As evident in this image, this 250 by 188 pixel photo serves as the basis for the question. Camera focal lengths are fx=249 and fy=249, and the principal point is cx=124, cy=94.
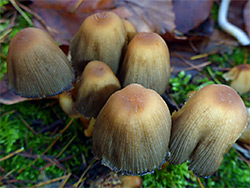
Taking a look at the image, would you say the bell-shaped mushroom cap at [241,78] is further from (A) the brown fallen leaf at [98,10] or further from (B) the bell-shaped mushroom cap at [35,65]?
(B) the bell-shaped mushroom cap at [35,65]

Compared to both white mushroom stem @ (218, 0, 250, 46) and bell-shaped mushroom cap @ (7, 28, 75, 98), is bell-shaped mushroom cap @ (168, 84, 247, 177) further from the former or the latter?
white mushroom stem @ (218, 0, 250, 46)

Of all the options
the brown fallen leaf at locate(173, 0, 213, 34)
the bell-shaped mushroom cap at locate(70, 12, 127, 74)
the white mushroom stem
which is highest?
the bell-shaped mushroom cap at locate(70, 12, 127, 74)

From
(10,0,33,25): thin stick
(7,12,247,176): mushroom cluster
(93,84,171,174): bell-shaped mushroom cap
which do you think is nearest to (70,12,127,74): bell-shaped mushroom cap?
(7,12,247,176): mushroom cluster

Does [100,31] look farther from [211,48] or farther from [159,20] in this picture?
[211,48]

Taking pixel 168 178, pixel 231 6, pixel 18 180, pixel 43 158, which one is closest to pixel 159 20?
pixel 231 6

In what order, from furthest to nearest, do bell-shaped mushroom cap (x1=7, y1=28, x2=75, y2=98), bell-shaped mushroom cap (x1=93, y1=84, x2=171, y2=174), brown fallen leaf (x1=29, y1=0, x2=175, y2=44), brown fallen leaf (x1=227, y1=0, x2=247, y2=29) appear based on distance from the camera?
1. brown fallen leaf (x1=227, y1=0, x2=247, y2=29)
2. brown fallen leaf (x1=29, y1=0, x2=175, y2=44)
3. bell-shaped mushroom cap (x1=7, y1=28, x2=75, y2=98)
4. bell-shaped mushroom cap (x1=93, y1=84, x2=171, y2=174)

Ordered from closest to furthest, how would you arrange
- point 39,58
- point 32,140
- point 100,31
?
point 39,58
point 100,31
point 32,140

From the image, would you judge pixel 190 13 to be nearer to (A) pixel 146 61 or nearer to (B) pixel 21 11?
(A) pixel 146 61
